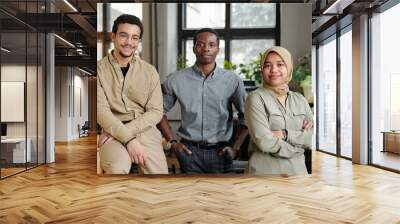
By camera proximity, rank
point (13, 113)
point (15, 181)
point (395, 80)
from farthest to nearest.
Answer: point (395, 80), point (13, 113), point (15, 181)

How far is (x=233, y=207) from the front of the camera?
168 inches

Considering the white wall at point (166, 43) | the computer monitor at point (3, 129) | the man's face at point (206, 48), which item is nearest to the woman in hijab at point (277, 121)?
the man's face at point (206, 48)

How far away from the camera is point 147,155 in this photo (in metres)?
5.80

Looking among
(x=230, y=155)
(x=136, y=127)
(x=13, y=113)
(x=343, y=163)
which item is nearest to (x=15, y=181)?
(x=13, y=113)

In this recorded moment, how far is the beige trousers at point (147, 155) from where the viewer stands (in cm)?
577

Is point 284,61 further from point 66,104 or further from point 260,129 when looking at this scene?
point 66,104

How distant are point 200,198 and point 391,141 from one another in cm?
420

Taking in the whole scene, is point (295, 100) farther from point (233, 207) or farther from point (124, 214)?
point (124, 214)

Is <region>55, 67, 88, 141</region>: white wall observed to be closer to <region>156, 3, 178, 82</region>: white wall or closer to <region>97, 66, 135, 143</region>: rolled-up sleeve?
<region>97, 66, 135, 143</region>: rolled-up sleeve

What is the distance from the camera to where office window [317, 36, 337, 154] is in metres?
9.99

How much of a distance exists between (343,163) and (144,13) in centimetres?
483

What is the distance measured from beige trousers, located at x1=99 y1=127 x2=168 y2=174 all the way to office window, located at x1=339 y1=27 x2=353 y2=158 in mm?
4640

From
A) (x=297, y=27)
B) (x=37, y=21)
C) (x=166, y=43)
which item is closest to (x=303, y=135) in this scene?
(x=297, y=27)

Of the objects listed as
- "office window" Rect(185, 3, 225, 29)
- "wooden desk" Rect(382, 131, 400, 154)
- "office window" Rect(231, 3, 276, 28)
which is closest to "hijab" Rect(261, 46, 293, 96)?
"office window" Rect(231, 3, 276, 28)
